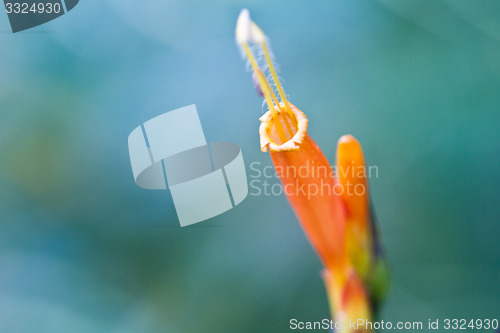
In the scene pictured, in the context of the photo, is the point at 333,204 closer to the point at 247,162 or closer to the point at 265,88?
the point at 265,88

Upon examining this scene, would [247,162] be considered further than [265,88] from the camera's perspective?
Yes

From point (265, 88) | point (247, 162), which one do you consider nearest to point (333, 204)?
point (265, 88)

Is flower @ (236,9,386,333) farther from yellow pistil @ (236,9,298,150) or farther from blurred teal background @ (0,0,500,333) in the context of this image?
blurred teal background @ (0,0,500,333)

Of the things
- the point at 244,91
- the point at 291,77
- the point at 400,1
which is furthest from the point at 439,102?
the point at 244,91

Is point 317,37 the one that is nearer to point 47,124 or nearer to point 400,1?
point 400,1

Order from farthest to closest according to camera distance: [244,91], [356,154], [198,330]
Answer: [244,91] → [198,330] → [356,154]

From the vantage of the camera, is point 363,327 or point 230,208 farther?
point 230,208

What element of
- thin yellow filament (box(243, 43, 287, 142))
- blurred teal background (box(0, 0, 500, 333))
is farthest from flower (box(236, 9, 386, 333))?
blurred teal background (box(0, 0, 500, 333))
